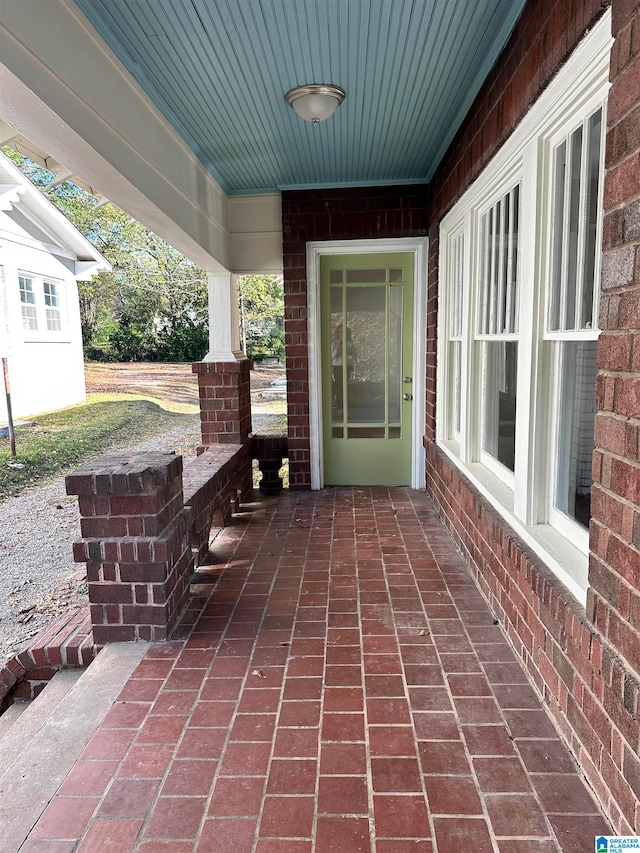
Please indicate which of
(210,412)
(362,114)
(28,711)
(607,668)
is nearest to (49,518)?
(210,412)

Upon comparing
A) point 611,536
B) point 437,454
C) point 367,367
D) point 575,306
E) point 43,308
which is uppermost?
point 43,308

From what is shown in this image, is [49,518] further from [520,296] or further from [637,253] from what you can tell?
[637,253]

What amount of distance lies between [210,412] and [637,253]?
3995 millimetres

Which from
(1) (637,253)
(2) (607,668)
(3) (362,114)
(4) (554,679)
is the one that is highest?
(3) (362,114)

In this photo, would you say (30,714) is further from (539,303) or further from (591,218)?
(591,218)

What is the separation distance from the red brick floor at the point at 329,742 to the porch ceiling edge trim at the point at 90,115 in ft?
7.22

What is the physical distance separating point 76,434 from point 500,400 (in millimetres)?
9086

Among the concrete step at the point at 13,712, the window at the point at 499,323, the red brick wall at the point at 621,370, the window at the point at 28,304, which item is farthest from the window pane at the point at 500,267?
the window at the point at 28,304

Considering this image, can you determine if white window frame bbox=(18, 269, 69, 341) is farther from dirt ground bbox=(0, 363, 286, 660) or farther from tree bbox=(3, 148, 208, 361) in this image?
tree bbox=(3, 148, 208, 361)

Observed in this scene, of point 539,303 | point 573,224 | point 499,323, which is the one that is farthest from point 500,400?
point 573,224

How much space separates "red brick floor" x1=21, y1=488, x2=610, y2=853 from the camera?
1.52 metres

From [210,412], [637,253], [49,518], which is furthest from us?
[49,518]

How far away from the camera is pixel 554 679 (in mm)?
1923

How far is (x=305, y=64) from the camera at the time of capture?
2.67m
